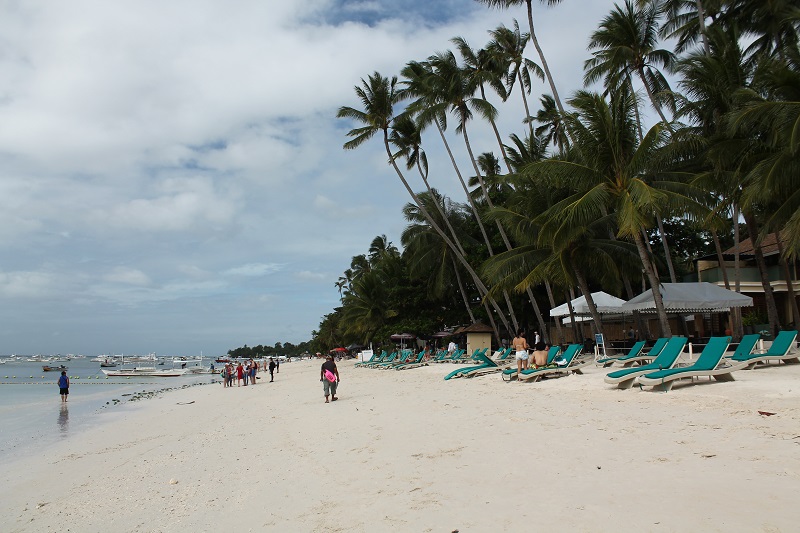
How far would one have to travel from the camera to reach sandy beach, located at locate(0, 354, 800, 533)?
4.03 meters

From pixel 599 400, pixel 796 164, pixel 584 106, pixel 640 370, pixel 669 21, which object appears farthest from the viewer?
pixel 669 21

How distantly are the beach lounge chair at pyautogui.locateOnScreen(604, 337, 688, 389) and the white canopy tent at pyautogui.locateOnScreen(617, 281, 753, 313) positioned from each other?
Result: 22.0 feet

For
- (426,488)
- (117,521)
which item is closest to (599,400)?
(426,488)

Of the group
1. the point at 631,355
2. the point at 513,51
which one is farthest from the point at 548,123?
the point at 631,355

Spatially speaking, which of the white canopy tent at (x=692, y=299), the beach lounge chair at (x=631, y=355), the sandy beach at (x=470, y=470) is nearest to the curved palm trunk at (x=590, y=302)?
the white canopy tent at (x=692, y=299)

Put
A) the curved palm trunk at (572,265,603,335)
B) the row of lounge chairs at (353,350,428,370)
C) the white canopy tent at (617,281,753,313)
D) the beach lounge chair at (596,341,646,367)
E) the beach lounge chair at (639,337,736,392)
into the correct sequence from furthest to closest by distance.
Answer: the row of lounge chairs at (353,350,428,370) → the curved palm trunk at (572,265,603,335) → the white canopy tent at (617,281,753,313) → the beach lounge chair at (596,341,646,367) → the beach lounge chair at (639,337,736,392)

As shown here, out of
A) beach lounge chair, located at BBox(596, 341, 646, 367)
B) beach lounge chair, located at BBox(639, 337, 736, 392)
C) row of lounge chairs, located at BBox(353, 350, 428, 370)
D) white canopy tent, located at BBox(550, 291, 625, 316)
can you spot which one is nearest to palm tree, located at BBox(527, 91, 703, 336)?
beach lounge chair, located at BBox(596, 341, 646, 367)

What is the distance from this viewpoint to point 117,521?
5.54 metres

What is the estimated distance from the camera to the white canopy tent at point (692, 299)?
16.2 metres

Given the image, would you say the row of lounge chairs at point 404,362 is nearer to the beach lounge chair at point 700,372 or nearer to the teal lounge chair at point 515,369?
the teal lounge chair at point 515,369

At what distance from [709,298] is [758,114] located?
18.4ft

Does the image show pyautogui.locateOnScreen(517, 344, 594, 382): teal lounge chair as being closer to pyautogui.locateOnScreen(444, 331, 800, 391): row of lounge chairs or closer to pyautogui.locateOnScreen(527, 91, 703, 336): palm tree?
pyautogui.locateOnScreen(444, 331, 800, 391): row of lounge chairs

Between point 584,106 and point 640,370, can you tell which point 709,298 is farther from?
point 640,370

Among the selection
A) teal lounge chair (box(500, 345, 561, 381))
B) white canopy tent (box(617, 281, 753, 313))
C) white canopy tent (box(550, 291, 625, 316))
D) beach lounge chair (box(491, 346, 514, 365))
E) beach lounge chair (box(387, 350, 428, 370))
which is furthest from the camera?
beach lounge chair (box(387, 350, 428, 370))
